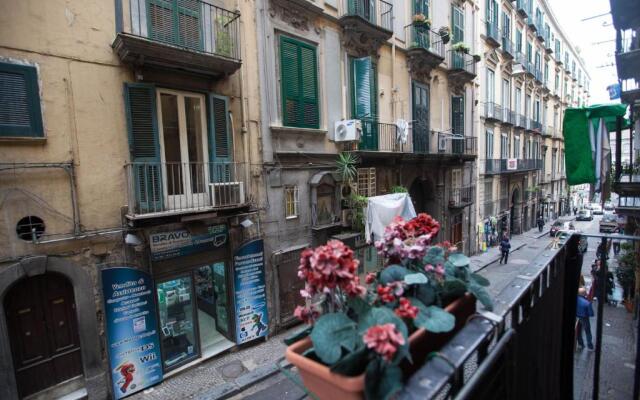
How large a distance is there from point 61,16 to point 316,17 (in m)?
6.79

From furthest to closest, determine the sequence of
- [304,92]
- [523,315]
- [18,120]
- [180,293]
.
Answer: [304,92] < [180,293] < [18,120] < [523,315]

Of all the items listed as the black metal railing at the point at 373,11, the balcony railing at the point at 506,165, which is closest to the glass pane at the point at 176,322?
the black metal railing at the point at 373,11

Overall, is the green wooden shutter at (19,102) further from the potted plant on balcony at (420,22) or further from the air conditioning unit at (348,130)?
the potted plant on balcony at (420,22)

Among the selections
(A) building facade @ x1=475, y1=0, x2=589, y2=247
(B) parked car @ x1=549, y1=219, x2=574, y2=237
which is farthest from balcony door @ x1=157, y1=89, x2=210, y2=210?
(A) building facade @ x1=475, y1=0, x2=589, y2=247

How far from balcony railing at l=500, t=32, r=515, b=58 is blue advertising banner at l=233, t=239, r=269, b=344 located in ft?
75.8

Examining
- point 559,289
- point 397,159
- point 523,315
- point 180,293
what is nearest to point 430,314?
point 523,315

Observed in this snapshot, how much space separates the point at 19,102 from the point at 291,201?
646 cm

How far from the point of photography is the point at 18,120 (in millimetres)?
5926

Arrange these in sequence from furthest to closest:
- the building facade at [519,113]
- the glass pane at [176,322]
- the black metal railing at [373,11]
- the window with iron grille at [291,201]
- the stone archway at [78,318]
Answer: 1. the building facade at [519,113]
2. the black metal railing at [373,11]
3. the window with iron grille at [291,201]
4. the glass pane at [176,322]
5. the stone archway at [78,318]

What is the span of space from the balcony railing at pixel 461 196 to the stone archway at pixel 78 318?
15780 millimetres

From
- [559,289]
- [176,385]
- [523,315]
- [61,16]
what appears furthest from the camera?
[176,385]

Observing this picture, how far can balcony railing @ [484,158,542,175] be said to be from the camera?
870 inches

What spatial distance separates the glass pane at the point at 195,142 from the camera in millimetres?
8242

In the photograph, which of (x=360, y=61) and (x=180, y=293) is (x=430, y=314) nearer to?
(x=180, y=293)
